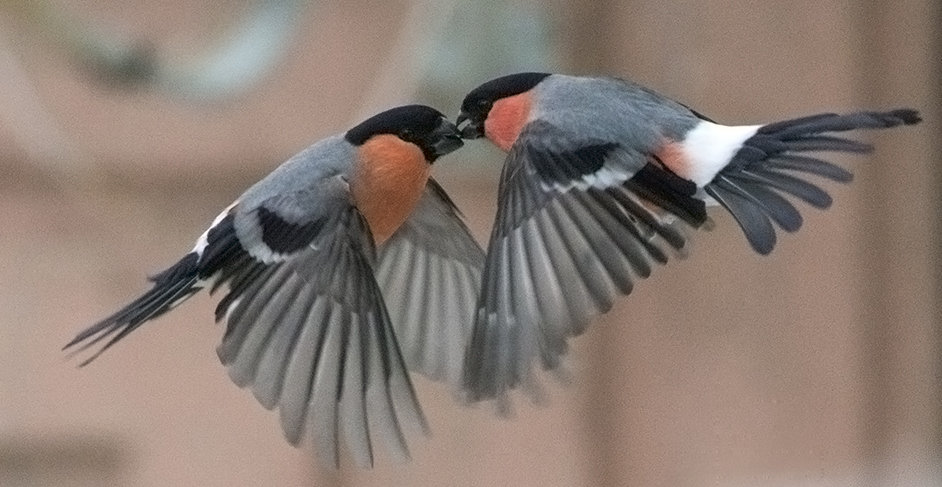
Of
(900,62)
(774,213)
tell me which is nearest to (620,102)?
(774,213)

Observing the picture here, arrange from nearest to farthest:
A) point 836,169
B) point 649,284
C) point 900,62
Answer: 1. point 836,169
2. point 900,62
3. point 649,284

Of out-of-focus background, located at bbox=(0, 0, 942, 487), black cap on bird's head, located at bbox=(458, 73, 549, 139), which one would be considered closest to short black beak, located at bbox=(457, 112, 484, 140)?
black cap on bird's head, located at bbox=(458, 73, 549, 139)

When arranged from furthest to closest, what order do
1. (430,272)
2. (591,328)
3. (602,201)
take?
(591,328), (430,272), (602,201)

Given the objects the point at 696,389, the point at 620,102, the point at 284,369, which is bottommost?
the point at 696,389

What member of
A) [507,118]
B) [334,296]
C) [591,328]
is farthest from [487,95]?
[591,328]

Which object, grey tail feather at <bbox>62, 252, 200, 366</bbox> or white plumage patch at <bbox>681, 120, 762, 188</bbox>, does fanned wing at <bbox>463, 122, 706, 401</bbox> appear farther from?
grey tail feather at <bbox>62, 252, 200, 366</bbox>

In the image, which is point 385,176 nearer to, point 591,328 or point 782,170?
point 782,170

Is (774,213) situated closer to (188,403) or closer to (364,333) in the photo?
(364,333)
